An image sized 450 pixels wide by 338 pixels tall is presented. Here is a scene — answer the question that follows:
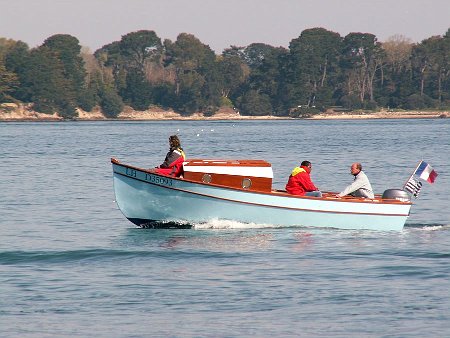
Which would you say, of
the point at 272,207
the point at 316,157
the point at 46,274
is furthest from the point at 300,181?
the point at 316,157

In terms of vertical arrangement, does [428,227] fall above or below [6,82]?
below

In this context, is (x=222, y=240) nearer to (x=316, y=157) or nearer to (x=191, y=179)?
(x=191, y=179)

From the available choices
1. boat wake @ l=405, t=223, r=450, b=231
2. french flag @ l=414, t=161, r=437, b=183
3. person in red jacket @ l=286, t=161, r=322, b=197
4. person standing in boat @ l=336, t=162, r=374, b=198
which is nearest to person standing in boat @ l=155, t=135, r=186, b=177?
person in red jacket @ l=286, t=161, r=322, b=197

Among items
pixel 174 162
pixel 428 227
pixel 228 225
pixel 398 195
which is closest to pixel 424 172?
pixel 398 195

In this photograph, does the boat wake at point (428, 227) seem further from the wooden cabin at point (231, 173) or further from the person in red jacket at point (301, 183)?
the wooden cabin at point (231, 173)

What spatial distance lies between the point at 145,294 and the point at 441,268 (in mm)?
6294

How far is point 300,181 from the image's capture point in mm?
26688

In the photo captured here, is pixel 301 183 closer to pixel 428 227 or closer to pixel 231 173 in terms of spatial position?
pixel 231 173

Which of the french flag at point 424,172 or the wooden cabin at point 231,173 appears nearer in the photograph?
the wooden cabin at point 231,173

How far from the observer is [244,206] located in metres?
26.7

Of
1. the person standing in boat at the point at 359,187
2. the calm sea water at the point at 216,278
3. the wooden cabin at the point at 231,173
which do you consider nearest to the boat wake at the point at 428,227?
the calm sea water at the point at 216,278

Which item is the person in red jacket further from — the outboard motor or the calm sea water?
the outboard motor

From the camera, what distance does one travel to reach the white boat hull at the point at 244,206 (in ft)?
87.0

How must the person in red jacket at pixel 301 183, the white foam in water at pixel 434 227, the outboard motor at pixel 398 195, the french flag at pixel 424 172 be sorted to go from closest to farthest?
1. the person in red jacket at pixel 301 183
2. the outboard motor at pixel 398 195
3. the french flag at pixel 424 172
4. the white foam in water at pixel 434 227
